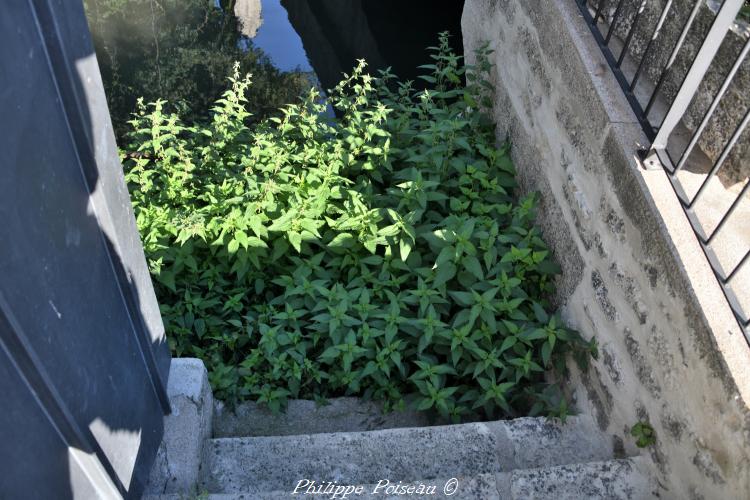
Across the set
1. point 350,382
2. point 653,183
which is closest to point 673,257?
point 653,183

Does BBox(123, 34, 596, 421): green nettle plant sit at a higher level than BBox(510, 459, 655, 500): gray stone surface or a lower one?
lower

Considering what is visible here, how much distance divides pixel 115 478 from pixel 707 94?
280cm

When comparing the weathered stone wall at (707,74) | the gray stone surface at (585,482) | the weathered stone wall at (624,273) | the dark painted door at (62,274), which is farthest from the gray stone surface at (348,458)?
the weathered stone wall at (707,74)

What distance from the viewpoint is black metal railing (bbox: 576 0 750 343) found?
7.95 ft

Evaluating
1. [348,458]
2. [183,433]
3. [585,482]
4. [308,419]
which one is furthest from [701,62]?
[183,433]

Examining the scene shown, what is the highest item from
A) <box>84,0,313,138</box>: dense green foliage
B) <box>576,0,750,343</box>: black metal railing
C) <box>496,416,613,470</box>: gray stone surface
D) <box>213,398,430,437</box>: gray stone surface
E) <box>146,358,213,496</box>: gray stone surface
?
<box>576,0,750,343</box>: black metal railing

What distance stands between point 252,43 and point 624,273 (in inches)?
237

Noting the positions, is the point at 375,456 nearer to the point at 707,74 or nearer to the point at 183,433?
the point at 183,433

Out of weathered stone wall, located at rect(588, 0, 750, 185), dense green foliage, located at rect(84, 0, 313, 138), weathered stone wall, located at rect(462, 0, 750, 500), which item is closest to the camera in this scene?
weathered stone wall, located at rect(462, 0, 750, 500)

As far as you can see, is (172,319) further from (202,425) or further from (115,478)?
(115,478)

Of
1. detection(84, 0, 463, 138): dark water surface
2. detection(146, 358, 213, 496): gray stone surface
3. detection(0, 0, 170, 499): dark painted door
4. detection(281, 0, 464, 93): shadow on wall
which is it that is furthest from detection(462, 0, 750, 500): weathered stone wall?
detection(281, 0, 464, 93): shadow on wall

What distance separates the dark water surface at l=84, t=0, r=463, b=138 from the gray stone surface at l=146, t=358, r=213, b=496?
3.58m

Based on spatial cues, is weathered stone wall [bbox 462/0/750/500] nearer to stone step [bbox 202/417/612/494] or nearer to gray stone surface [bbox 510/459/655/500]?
gray stone surface [bbox 510/459/655/500]

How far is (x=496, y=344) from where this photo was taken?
328 centimetres
